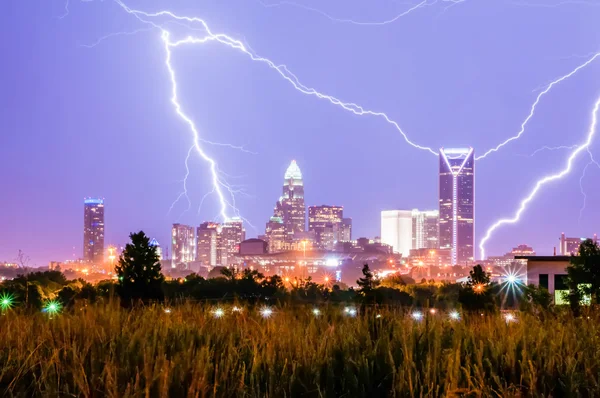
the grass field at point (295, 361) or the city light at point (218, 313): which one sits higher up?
the city light at point (218, 313)

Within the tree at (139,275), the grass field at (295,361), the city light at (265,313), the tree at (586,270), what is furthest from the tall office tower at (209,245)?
the grass field at (295,361)

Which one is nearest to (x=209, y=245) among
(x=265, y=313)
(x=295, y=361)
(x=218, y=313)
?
(x=265, y=313)

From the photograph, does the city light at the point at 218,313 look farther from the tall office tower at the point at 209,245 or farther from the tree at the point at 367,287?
the tall office tower at the point at 209,245

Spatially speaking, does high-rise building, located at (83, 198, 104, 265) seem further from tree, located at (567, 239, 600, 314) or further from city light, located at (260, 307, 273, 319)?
city light, located at (260, 307, 273, 319)

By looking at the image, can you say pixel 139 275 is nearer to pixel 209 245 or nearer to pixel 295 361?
pixel 295 361

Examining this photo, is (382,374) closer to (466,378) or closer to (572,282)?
(466,378)

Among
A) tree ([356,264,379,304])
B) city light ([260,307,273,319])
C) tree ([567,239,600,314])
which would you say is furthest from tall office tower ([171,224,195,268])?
city light ([260,307,273,319])
